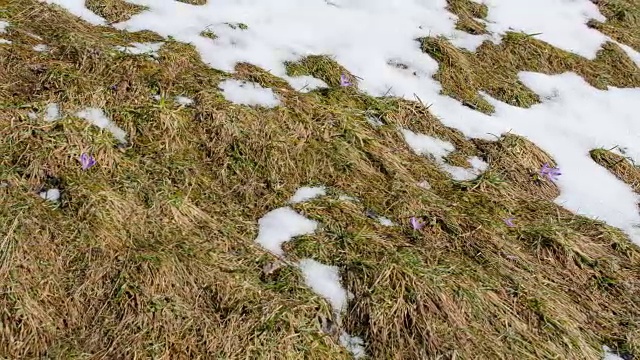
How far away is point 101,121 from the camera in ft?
12.8

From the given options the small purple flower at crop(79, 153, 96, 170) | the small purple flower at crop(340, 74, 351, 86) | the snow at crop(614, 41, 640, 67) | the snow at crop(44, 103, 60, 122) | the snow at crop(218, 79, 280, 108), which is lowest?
the snow at crop(614, 41, 640, 67)

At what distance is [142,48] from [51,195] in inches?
69.0

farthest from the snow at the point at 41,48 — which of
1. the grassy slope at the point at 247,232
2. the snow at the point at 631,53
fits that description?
the snow at the point at 631,53

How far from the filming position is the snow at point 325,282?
334cm

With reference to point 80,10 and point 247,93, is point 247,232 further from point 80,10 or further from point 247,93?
point 80,10

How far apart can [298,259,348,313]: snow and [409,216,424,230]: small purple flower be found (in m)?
0.71

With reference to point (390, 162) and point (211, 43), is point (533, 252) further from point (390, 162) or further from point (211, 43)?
point (211, 43)

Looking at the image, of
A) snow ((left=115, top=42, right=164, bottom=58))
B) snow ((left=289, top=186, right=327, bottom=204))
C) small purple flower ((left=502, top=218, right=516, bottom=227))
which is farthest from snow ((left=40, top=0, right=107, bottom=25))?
small purple flower ((left=502, top=218, right=516, bottom=227))

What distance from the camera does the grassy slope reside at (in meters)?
3.03

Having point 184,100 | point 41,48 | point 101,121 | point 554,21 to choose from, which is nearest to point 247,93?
point 184,100

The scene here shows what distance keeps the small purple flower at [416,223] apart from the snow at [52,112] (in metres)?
2.51

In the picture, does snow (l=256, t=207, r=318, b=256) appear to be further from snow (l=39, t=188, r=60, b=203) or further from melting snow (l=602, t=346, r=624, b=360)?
melting snow (l=602, t=346, r=624, b=360)

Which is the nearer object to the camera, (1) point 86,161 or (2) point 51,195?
(2) point 51,195

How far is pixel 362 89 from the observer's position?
504 centimetres
